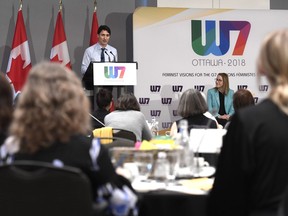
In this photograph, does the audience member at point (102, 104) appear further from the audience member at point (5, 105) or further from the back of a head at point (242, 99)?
the audience member at point (5, 105)

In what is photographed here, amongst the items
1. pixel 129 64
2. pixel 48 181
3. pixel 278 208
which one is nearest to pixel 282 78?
pixel 278 208

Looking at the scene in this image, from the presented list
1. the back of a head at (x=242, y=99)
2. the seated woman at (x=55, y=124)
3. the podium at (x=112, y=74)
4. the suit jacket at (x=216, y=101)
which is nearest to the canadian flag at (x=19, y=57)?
the podium at (x=112, y=74)

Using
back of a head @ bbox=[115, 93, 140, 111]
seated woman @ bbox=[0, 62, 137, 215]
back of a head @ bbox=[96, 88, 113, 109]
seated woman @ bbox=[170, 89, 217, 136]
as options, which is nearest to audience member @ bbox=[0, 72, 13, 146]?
seated woman @ bbox=[0, 62, 137, 215]

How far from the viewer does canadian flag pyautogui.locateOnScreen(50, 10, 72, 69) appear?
9172 mm

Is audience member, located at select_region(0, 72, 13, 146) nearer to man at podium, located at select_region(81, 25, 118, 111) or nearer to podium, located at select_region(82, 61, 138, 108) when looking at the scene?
podium, located at select_region(82, 61, 138, 108)

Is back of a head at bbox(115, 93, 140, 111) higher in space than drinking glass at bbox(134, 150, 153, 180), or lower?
higher

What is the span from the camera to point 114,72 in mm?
7887

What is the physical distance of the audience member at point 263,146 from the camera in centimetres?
185

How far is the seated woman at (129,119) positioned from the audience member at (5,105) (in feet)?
9.77

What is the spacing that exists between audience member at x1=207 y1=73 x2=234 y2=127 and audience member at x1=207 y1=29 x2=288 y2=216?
7.12 metres

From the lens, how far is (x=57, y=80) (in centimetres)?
198

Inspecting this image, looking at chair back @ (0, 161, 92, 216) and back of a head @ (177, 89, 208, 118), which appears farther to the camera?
back of a head @ (177, 89, 208, 118)

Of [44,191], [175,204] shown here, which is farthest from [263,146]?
[44,191]

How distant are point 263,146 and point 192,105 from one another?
121 inches
